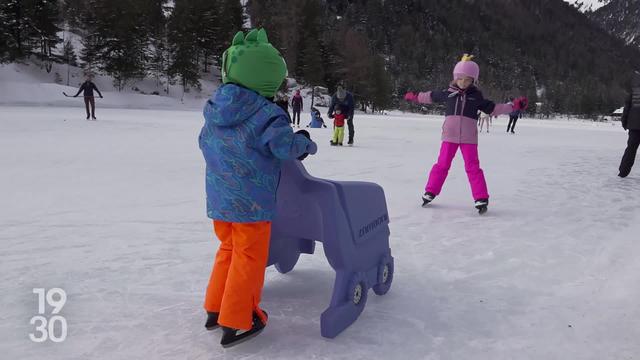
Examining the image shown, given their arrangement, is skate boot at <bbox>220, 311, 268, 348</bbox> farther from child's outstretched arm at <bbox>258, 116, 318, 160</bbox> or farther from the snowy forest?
the snowy forest

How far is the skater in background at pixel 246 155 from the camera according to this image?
6.87ft

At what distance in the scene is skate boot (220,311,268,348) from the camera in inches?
85.8

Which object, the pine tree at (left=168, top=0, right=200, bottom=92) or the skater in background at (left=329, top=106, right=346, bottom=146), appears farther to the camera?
the pine tree at (left=168, top=0, right=200, bottom=92)

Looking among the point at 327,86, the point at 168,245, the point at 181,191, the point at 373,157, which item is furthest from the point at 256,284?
the point at 327,86

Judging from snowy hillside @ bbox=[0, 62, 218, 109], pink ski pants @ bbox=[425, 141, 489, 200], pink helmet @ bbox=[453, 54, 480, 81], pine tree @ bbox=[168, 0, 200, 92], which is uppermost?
pine tree @ bbox=[168, 0, 200, 92]

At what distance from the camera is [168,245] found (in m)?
3.69

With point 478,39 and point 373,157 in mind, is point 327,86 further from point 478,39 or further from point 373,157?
Answer: point 478,39

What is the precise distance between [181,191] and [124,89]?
135 ft

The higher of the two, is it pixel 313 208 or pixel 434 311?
pixel 313 208

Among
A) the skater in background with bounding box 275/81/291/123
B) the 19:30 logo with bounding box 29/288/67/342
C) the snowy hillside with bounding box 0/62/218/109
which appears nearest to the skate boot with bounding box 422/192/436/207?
the skater in background with bounding box 275/81/291/123

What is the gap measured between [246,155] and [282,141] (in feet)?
0.61

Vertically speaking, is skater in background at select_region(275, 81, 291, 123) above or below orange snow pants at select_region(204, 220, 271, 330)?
above

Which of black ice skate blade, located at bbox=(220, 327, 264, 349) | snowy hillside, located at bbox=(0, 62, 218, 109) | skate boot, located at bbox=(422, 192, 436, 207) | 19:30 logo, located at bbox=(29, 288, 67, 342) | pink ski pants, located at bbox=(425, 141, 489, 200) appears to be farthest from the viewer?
snowy hillside, located at bbox=(0, 62, 218, 109)

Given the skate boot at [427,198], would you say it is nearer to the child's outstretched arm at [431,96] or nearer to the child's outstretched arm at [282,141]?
the child's outstretched arm at [431,96]
